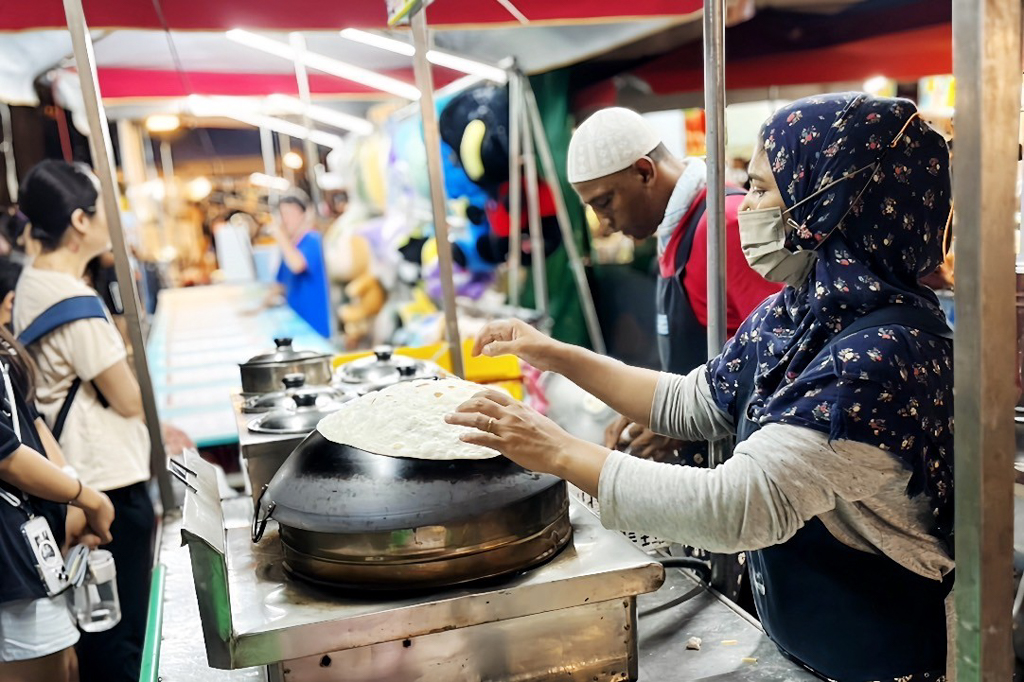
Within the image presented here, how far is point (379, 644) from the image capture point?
3.93ft

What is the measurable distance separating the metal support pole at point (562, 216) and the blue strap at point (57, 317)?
10.5ft

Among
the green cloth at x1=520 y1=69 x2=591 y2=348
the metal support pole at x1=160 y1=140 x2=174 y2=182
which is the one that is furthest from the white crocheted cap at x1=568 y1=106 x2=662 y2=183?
the metal support pole at x1=160 y1=140 x2=174 y2=182

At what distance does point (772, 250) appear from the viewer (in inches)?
48.1

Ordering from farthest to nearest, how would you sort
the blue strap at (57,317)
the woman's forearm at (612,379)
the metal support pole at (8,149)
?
the metal support pole at (8,149) < the blue strap at (57,317) < the woman's forearm at (612,379)

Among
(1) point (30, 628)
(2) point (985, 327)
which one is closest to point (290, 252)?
(1) point (30, 628)

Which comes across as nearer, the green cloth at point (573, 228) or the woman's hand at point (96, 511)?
the woman's hand at point (96, 511)

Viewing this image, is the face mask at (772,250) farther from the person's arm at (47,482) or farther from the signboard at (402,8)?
the person's arm at (47,482)

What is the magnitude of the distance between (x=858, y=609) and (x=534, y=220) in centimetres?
447

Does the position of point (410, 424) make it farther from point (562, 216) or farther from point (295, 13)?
point (562, 216)

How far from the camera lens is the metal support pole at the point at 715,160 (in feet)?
5.39

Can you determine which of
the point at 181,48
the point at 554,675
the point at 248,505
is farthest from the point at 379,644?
the point at 181,48

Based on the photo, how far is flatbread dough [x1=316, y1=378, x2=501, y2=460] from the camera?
51.1 inches

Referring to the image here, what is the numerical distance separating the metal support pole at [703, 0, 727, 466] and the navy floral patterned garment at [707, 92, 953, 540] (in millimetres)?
512

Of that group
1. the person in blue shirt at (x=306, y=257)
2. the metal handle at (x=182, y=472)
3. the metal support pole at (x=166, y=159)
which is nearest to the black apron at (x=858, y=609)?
the metal handle at (x=182, y=472)
